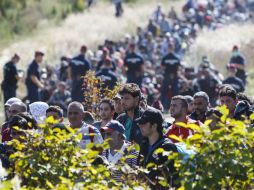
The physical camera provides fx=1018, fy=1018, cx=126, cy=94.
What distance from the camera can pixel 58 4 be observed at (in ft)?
194

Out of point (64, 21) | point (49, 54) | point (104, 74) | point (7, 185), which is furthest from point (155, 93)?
point (64, 21)

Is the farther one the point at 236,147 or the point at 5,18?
the point at 5,18

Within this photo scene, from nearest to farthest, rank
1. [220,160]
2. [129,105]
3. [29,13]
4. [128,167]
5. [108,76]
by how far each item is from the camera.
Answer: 1. [220,160]
2. [128,167]
3. [129,105]
4. [108,76]
5. [29,13]

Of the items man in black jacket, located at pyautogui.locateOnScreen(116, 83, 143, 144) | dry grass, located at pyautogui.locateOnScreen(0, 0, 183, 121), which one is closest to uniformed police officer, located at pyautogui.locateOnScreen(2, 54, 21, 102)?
man in black jacket, located at pyautogui.locateOnScreen(116, 83, 143, 144)

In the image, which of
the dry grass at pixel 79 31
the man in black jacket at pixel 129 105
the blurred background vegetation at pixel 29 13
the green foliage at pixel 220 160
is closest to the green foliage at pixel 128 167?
the green foliage at pixel 220 160

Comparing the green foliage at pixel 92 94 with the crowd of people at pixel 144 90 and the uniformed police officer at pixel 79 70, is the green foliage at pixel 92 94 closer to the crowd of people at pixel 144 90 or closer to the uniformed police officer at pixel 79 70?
the crowd of people at pixel 144 90

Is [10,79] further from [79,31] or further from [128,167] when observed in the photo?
[79,31]

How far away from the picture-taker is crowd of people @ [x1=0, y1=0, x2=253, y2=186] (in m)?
11.1

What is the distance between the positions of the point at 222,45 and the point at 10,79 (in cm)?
2069

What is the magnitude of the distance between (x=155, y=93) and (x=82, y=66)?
8.72ft

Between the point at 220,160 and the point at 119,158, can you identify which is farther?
the point at 119,158

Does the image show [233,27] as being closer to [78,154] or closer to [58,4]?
[58,4]

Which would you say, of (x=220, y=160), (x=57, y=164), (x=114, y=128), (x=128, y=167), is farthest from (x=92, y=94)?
(x=220, y=160)

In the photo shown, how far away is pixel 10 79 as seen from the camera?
23.3 metres
